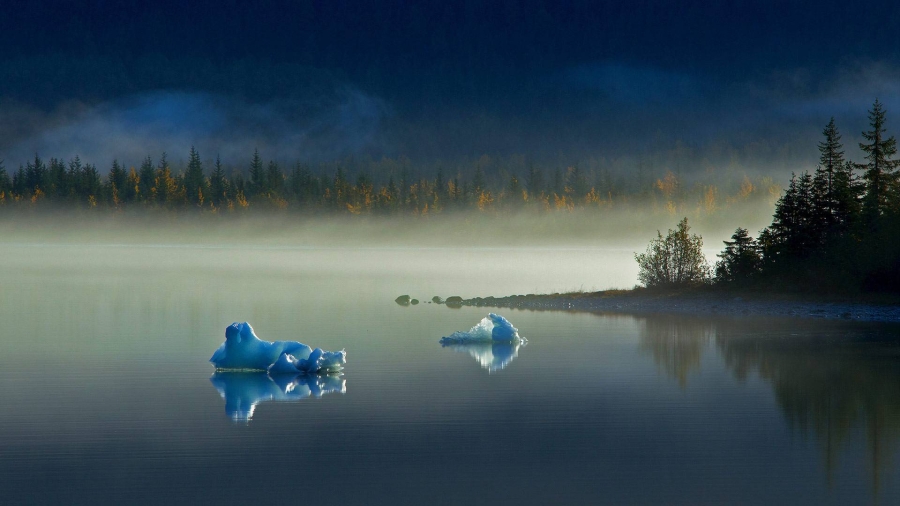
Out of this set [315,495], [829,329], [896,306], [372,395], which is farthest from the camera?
[896,306]

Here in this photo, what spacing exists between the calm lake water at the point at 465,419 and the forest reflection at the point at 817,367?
81 mm

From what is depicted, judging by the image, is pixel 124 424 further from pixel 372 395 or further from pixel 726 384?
pixel 726 384

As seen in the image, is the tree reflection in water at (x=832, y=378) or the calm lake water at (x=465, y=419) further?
the tree reflection in water at (x=832, y=378)

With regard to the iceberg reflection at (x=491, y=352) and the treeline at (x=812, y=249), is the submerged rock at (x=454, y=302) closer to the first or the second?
the treeline at (x=812, y=249)

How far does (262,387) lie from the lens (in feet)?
71.4

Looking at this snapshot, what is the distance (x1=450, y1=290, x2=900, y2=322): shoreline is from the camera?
4116 centimetres

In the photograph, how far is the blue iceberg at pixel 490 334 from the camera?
3034 centimetres

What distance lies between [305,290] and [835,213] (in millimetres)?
30522

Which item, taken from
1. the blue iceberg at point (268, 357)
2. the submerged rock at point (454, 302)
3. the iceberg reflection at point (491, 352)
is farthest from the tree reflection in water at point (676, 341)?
the submerged rock at point (454, 302)

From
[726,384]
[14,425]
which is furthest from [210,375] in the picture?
[726,384]

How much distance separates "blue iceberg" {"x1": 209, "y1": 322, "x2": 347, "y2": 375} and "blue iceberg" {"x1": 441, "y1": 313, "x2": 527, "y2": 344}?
717cm

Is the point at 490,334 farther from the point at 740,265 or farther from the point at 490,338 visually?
the point at 740,265

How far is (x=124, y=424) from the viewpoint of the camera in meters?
17.3

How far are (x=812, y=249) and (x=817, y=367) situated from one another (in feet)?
81.7
